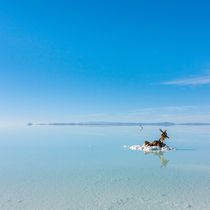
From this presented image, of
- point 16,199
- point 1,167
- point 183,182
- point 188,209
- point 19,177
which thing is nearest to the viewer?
point 188,209

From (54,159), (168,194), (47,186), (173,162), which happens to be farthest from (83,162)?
(168,194)

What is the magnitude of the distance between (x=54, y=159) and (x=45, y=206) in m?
15.3

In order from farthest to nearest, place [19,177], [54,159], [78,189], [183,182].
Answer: [54,159]
[19,177]
[183,182]
[78,189]

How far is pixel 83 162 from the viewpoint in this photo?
2639cm

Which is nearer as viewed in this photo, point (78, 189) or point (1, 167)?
point (78, 189)

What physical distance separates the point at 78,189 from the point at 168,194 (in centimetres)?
699

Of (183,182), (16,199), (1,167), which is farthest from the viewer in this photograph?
(1,167)

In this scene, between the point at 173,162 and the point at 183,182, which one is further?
the point at 173,162

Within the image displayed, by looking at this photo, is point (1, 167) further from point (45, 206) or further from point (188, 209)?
point (188, 209)

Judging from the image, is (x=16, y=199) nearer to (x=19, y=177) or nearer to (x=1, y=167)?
(x=19, y=177)

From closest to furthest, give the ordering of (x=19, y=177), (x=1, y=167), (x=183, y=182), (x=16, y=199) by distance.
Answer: (x=16, y=199) < (x=183, y=182) < (x=19, y=177) < (x=1, y=167)

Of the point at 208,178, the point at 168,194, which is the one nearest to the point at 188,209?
the point at 168,194

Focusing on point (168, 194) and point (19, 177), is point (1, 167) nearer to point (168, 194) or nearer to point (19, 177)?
point (19, 177)

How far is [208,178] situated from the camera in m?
19.4
